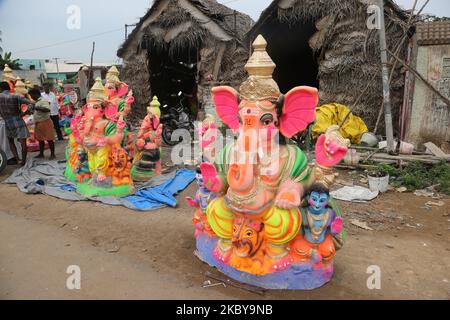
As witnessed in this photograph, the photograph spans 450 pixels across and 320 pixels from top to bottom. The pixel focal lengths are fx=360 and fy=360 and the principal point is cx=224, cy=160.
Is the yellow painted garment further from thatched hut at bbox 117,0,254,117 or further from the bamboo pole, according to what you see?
thatched hut at bbox 117,0,254,117

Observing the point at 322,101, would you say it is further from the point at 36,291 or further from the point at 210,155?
the point at 36,291

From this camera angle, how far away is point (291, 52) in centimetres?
1204

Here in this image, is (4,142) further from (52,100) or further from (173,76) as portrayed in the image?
(173,76)

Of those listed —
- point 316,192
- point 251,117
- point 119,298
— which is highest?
point 251,117

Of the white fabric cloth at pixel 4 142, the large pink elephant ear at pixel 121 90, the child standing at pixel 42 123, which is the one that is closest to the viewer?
the large pink elephant ear at pixel 121 90

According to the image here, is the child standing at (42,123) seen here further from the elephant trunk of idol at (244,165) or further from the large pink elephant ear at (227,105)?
the elephant trunk of idol at (244,165)

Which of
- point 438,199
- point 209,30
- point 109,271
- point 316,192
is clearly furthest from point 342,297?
point 209,30

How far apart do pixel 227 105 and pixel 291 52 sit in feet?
31.2

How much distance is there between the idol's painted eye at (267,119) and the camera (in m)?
3.00

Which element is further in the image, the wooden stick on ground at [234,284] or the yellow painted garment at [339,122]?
the yellow painted garment at [339,122]

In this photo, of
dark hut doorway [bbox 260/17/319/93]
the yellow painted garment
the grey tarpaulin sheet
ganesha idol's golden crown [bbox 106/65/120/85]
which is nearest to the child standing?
the grey tarpaulin sheet

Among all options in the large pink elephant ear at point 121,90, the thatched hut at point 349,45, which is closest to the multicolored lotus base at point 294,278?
the large pink elephant ear at point 121,90

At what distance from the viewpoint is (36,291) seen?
3.08 meters

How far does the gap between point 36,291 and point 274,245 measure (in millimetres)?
2067
